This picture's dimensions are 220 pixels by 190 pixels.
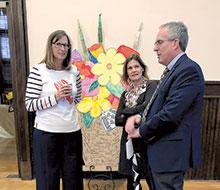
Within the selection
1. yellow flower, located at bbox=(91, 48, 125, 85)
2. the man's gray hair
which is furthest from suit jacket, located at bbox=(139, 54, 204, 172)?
yellow flower, located at bbox=(91, 48, 125, 85)

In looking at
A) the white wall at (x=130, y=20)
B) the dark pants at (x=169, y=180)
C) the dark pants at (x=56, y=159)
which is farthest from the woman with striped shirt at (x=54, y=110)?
the white wall at (x=130, y=20)

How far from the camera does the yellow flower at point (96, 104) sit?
2574 millimetres

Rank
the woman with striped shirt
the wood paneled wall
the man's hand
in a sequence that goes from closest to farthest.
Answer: the man's hand, the woman with striped shirt, the wood paneled wall

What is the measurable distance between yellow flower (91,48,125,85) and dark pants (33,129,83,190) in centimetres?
75

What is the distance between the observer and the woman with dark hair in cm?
182

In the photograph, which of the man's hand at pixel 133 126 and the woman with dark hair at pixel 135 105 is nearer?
the man's hand at pixel 133 126

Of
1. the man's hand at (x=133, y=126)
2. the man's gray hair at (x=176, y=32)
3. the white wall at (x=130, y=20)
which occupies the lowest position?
the man's hand at (x=133, y=126)

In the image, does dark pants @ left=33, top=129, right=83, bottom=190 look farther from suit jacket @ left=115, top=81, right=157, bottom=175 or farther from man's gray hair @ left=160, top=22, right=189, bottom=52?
man's gray hair @ left=160, top=22, right=189, bottom=52

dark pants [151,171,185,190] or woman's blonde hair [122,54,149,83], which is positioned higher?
woman's blonde hair [122,54,149,83]

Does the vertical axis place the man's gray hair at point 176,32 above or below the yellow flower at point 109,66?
above

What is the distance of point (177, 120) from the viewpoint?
1.41 m

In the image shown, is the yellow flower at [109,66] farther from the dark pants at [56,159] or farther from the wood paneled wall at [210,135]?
the wood paneled wall at [210,135]

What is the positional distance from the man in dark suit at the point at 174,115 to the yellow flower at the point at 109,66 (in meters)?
1.05

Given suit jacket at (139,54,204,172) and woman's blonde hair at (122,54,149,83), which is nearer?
suit jacket at (139,54,204,172)
